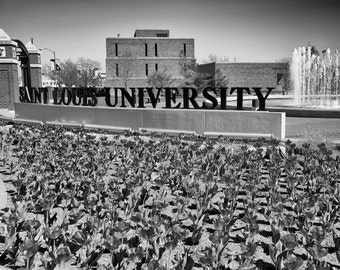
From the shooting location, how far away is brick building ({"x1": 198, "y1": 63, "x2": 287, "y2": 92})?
224 ft

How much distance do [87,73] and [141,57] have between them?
11.0m

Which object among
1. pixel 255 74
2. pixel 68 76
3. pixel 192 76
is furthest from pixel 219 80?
pixel 68 76

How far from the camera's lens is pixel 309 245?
11.4ft

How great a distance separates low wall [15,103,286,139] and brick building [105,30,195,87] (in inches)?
2371

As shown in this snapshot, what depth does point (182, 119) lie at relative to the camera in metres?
12.4

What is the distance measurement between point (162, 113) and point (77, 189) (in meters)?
7.02

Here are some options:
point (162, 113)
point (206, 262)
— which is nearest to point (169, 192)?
point (206, 262)

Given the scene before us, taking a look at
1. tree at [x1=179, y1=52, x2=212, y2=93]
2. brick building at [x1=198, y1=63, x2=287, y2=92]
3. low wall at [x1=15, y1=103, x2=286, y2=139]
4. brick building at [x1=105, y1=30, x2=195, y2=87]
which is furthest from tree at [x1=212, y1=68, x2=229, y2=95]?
low wall at [x1=15, y1=103, x2=286, y2=139]

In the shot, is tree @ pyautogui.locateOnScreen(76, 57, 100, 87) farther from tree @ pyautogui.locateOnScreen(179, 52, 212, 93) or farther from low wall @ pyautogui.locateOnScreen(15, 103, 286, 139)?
low wall @ pyautogui.locateOnScreen(15, 103, 286, 139)

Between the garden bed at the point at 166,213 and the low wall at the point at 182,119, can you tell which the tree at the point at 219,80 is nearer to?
the low wall at the point at 182,119

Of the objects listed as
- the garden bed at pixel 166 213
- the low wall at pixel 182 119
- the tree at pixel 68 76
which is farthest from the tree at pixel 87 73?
the garden bed at pixel 166 213

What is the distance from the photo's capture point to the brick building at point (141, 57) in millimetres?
75312

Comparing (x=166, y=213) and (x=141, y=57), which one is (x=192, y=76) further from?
(x=166, y=213)

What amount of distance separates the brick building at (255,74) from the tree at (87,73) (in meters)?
23.2
